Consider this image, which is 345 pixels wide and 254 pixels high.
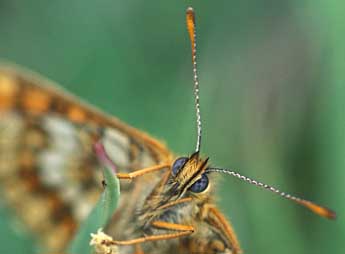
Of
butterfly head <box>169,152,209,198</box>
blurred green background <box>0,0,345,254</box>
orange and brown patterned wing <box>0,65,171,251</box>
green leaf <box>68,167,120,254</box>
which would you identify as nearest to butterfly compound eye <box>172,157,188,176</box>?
butterfly head <box>169,152,209,198</box>

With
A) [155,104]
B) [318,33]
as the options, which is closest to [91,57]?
[155,104]

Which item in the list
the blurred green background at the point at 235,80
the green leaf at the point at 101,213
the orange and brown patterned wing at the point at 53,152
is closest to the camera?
the green leaf at the point at 101,213

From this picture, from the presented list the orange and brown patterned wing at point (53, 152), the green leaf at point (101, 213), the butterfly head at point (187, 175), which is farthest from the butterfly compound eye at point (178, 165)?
the green leaf at point (101, 213)

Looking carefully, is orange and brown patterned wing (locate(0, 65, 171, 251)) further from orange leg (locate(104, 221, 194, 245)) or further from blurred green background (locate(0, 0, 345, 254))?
blurred green background (locate(0, 0, 345, 254))

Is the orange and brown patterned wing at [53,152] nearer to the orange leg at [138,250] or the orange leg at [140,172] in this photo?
the orange leg at [140,172]

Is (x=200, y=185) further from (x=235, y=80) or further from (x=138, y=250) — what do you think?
(x=235, y=80)

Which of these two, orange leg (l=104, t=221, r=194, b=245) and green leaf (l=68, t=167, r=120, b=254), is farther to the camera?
orange leg (l=104, t=221, r=194, b=245)
